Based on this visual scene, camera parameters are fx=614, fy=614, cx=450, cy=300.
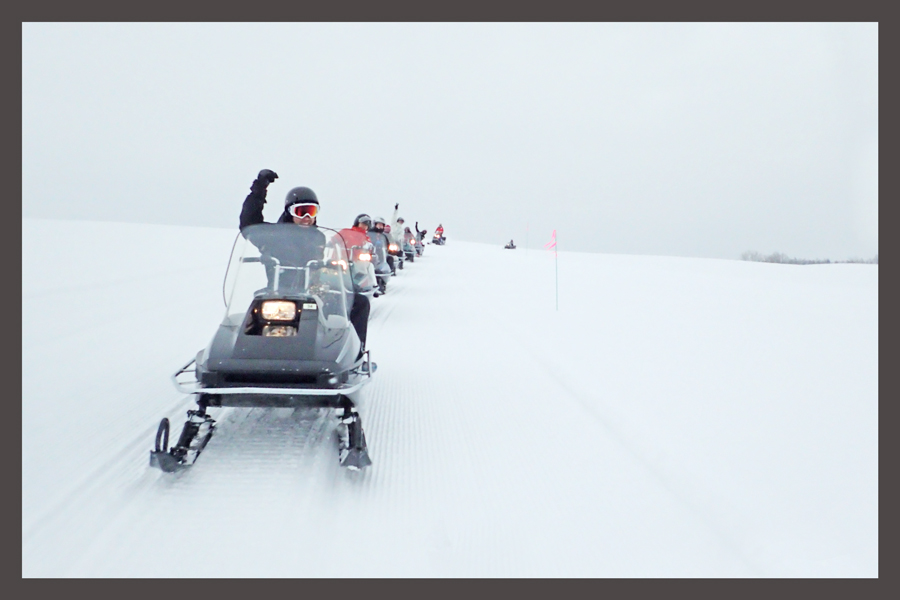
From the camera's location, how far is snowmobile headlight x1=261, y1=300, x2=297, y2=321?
429 centimetres

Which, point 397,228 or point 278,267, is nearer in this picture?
point 278,267

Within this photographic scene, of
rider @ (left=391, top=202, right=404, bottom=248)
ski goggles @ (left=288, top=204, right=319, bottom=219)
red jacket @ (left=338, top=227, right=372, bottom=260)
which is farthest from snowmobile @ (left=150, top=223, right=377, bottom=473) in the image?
rider @ (left=391, top=202, right=404, bottom=248)

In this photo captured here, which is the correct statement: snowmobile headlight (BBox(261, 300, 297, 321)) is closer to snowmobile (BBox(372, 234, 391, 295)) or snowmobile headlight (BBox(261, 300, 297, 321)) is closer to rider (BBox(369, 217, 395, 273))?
snowmobile (BBox(372, 234, 391, 295))

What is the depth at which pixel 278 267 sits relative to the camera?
15.7 ft

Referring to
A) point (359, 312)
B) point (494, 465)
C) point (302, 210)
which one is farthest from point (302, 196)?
point (494, 465)

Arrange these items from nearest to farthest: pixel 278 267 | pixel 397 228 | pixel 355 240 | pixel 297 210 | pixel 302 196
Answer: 1. pixel 278 267
2. pixel 297 210
3. pixel 302 196
4. pixel 355 240
5. pixel 397 228

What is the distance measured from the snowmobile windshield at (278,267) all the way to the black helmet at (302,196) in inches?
24.1

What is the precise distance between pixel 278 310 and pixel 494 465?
1827 mm

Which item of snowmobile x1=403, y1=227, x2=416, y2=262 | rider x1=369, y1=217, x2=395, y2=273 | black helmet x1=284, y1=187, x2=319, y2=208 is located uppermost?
snowmobile x1=403, y1=227, x2=416, y2=262

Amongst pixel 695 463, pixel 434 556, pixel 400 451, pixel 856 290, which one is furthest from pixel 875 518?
pixel 856 290

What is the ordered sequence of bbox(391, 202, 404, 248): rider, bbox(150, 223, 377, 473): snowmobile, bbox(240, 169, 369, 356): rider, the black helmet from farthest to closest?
1. bbox(391, 202, 404, 248): rider
2. the black helmet
3. bbox(240, 169, 369, 356): rider
4. bbox(150, 223, 377, 473): snowmobile

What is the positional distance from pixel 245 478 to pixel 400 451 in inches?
41.1

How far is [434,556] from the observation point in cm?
296

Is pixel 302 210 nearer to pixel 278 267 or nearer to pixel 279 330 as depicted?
pixel 278 267
